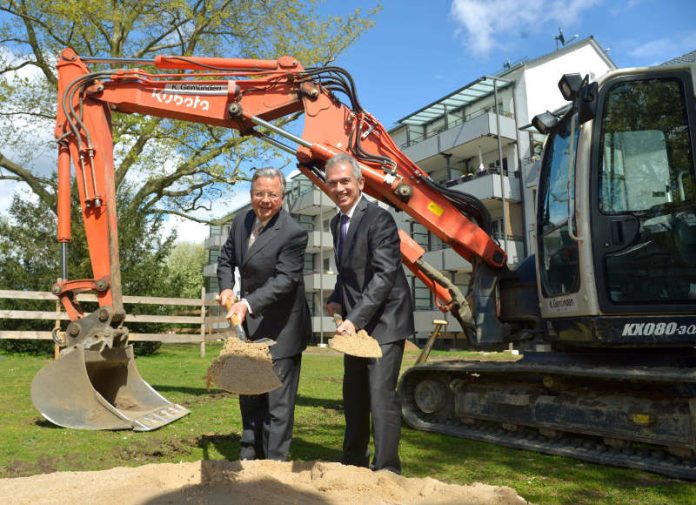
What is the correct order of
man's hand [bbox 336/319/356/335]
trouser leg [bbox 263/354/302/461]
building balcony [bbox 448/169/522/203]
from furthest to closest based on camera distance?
building balcony [bbox 448/169/522/203], trouser leg [bbox 263/354/302/461], man's hand [bbox 336/319/356/335]

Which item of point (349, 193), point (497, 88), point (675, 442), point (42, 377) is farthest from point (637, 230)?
point (497, 88)

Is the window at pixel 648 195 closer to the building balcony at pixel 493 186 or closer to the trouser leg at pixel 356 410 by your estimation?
the trouser leg at pixel 356 410

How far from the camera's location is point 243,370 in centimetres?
360

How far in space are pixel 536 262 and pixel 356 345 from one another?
10.8 ft

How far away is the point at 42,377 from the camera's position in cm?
618

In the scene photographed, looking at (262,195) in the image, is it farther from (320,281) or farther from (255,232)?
(320,281)

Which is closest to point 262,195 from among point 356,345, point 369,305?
point 369,305

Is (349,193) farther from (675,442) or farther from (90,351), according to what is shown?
(90,351)

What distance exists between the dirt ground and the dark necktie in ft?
4.36

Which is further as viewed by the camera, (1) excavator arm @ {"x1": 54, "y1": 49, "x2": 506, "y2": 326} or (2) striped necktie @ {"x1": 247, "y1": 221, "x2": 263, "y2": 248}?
(1) excavator arm @ {"x1": 54, "y1": 49, "x2": 506, "y2": 326}

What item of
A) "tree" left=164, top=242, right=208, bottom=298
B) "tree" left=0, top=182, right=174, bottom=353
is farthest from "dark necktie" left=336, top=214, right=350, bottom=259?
"tree" left=164, top=242, right=208, bottom=298

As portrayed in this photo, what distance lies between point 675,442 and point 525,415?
4.50 feet

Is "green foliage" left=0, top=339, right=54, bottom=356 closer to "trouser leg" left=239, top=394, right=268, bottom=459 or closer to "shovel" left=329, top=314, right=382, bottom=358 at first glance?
"trouser leg" left=239, top=394, right=268, bottom=459

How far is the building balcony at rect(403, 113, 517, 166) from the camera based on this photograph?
27.6 metres
